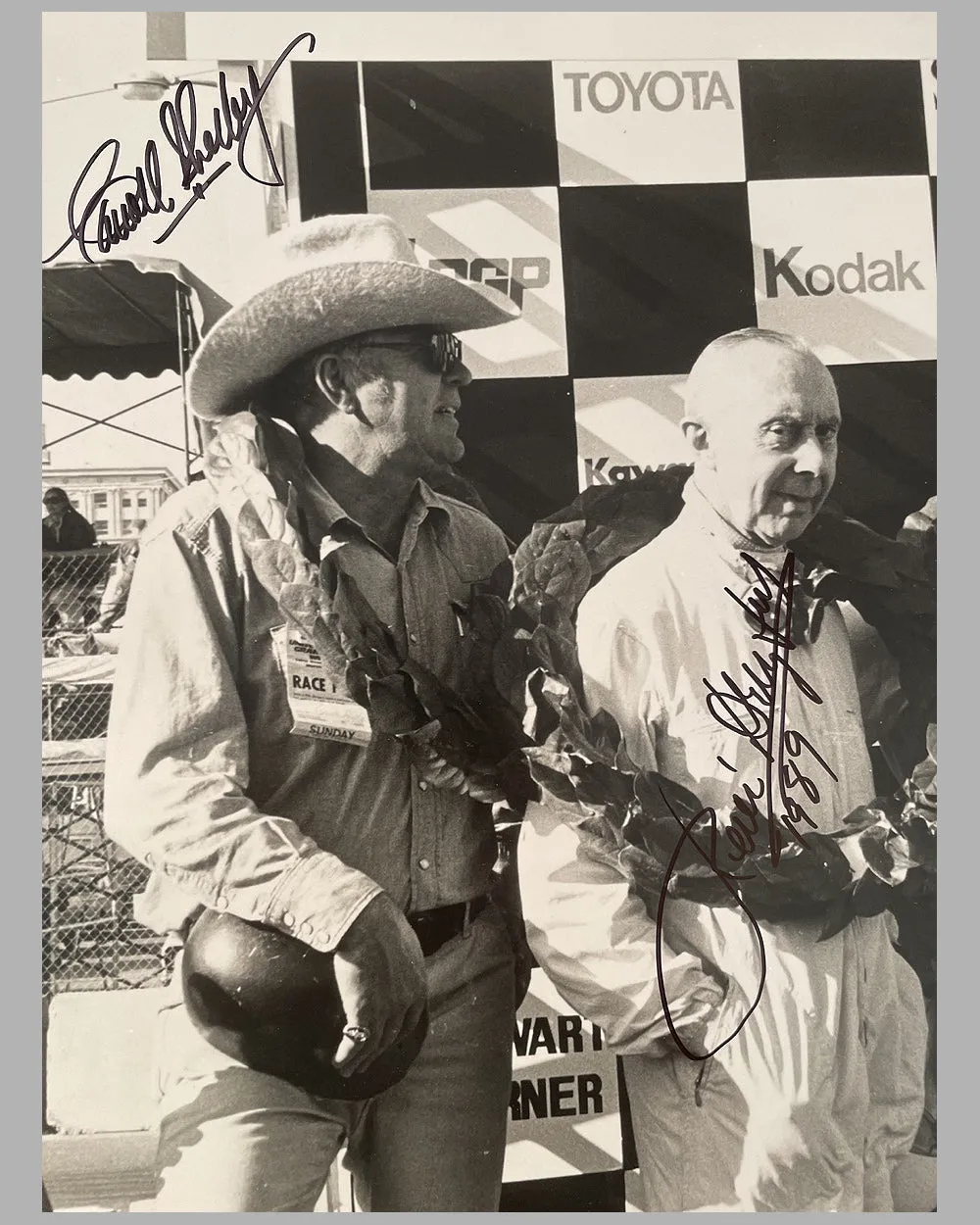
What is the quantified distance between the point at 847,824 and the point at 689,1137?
0.68 metres

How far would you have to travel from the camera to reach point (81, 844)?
7.39 ft

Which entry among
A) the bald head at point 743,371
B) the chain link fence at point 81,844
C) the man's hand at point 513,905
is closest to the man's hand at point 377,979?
the man's hand at point 513,905

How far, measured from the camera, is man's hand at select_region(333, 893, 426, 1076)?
2.19 m

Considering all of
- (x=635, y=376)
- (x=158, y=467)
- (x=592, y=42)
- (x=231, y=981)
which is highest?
(x=592, y=42)

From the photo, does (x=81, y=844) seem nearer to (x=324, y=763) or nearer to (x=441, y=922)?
(x=324, y=763)

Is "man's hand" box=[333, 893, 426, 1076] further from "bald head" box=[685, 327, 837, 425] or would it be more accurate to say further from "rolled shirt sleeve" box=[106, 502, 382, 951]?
"bald head" box=[685, 327, 837, 425]

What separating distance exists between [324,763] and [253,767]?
13 centimetres

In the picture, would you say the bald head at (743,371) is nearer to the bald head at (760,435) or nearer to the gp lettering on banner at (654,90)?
the bald head at (760,435)

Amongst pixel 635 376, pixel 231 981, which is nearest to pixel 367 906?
pixel 231 981

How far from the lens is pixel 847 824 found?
7.79 ft

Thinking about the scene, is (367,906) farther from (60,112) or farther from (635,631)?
(60,112)

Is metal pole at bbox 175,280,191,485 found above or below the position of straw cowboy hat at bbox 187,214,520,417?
below

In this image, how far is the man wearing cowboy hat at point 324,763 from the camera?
7.20 feet
